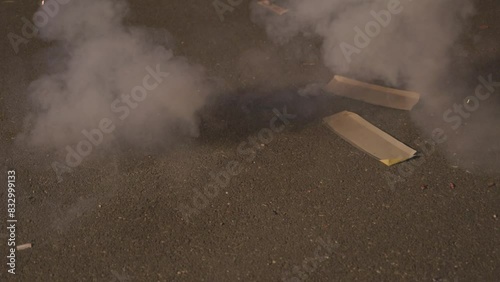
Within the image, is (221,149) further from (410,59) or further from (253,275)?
(410,59)

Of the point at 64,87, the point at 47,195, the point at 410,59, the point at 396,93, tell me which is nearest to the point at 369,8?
the point at 410,59

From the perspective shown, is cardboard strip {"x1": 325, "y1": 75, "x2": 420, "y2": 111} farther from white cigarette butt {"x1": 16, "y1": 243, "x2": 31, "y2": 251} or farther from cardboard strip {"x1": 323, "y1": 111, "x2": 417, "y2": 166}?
white cigarette butt {"x1": 16, "y1": 243, "x2": 31, "y2": 251}

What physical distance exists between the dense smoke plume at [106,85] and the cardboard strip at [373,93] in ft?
3.26

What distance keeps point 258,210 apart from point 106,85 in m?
1.70

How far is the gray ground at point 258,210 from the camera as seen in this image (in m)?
3.01

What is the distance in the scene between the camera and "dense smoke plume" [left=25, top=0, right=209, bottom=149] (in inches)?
158

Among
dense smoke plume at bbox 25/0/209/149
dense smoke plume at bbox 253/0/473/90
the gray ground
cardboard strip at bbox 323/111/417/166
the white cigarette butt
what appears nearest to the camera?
the gray ground

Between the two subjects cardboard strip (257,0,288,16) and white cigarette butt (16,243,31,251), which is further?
cardboard strip (257,0,288,16)

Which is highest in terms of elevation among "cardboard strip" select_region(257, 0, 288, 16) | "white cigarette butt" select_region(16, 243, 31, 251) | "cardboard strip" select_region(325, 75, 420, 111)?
"cardboard strip" select_region(325, 75, 420, 111)

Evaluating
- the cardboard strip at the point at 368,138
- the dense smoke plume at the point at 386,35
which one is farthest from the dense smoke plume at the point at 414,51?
the cardboard strip at the point at 368,138

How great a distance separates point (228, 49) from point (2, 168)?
6.71 ft

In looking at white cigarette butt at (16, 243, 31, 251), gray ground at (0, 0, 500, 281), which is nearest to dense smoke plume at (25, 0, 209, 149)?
gray ground at (0, 0, 500, 281)

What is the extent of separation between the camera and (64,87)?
4328 mm

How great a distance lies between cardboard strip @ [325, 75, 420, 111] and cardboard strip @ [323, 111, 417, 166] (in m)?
0.24
